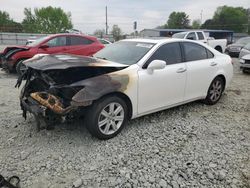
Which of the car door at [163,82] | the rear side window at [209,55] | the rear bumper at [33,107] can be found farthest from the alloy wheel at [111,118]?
the rear side window at [209,55]

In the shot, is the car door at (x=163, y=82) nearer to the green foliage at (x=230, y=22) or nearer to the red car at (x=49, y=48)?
the red car at (x=49, y=48)

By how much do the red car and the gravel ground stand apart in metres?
3.78

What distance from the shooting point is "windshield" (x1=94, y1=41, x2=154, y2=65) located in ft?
12.5

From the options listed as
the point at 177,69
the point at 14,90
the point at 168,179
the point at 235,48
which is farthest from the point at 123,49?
the point at 235,48

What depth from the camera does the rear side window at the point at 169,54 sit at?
3883mm

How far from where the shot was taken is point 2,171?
2.66m

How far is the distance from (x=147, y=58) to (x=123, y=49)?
26.7 inches

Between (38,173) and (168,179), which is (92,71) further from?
(168,179)

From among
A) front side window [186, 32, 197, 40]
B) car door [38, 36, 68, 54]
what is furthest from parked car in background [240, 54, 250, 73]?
car door [38, 36, 68, 54]

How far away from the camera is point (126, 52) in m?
4.05

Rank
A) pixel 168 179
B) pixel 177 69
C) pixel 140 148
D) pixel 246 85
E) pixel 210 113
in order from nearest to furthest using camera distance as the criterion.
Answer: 1. pixel 168 179
2. pixel 140 148
3. pixel 177 69
4. pixel 210 113
5. pixel 246 85

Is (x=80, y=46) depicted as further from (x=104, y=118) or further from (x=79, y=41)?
(x=104, y=118)

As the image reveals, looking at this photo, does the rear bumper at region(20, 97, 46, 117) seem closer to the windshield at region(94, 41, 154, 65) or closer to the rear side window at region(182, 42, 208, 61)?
the windshield at region(94, 41, 154, 65)

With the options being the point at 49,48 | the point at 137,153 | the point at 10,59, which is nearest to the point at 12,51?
the point at 10,59
